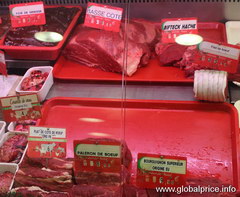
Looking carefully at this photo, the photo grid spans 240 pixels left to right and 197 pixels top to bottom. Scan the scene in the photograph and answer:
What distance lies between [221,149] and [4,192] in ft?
4.32

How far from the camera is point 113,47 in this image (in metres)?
2.69

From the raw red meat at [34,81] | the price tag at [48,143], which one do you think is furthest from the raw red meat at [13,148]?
the raw red meat at [34,81]

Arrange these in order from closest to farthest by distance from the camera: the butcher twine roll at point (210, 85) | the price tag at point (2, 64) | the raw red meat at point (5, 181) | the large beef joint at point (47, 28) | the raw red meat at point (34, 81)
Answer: the raw red meat at point (5, 181) < the butcher twine roll at point (210, 85) < the price tag at point (2, 64) < the raw red meat at point (34, 81) < the large beef joint at point (47, 28)

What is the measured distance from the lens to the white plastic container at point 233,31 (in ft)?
9.13

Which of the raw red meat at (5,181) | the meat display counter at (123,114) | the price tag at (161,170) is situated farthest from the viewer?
the raw red meat at (5,181)

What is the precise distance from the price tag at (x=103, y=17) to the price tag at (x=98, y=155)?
1.26 m

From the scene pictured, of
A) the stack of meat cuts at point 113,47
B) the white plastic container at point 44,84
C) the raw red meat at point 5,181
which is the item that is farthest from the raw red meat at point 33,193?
the stack of meat cuts at point 113,47

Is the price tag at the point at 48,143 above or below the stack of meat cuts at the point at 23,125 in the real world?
above

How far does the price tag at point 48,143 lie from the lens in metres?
1.83

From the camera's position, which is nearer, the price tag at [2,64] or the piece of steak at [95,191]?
the piece of steak at [95,191]

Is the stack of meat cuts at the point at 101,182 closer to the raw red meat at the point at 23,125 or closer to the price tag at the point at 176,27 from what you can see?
the raw red meat at the point at 23,125

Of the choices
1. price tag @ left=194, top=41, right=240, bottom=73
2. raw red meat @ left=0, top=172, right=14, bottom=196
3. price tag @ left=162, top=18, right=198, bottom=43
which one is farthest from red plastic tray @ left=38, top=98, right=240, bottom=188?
price tag @ left=162, top=18, right=198, bottom=43

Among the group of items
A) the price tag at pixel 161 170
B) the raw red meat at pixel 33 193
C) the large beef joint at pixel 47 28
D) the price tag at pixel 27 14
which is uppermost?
the price tag at pixel 27 14

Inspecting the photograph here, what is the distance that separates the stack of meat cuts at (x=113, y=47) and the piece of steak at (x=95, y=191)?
1.09 metres
